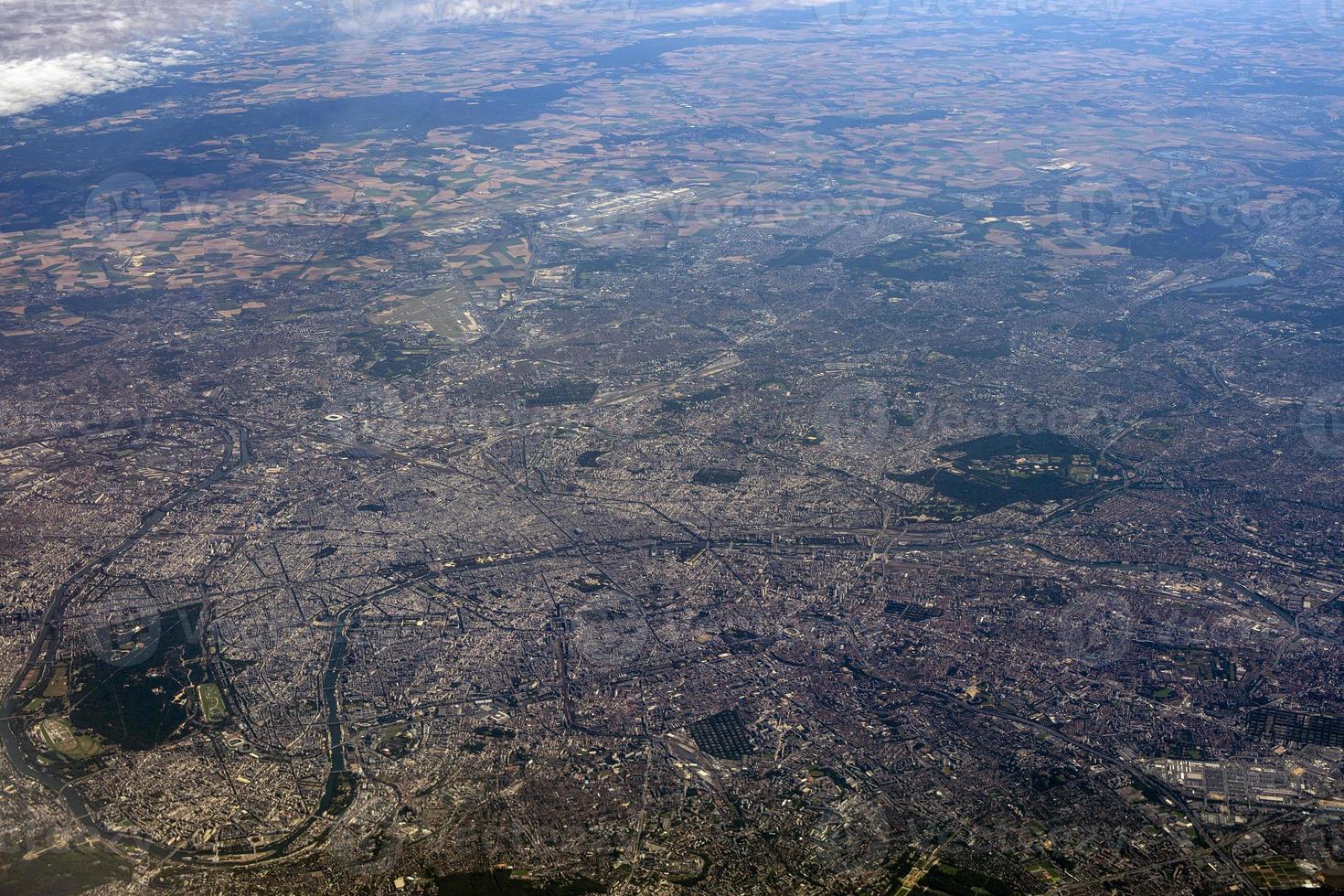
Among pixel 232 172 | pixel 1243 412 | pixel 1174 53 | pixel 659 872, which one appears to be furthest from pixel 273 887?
pixel 1174 53

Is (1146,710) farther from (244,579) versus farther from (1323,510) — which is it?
(244,579)

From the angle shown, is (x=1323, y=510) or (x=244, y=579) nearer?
(x=244, y=579)

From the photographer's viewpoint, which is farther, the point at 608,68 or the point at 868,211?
the point at 608,68

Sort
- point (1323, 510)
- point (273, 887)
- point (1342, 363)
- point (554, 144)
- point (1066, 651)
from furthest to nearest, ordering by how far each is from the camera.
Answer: point (554, 144)
point (1342, 363)
point (1323, 510)
point (1066, 651)
point (273, 887)

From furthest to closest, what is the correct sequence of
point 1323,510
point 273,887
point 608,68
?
1. point 608,68
2. point 1323,510
3. point 273,887

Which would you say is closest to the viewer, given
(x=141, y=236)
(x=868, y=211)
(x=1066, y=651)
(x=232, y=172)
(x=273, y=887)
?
(x=273, y=887)

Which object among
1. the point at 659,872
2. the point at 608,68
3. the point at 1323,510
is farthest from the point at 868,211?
the point at 608,68

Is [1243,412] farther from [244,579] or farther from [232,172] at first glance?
[232,172]

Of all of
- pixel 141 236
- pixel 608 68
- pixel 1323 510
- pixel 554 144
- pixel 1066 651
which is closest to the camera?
pixel 1066 651
